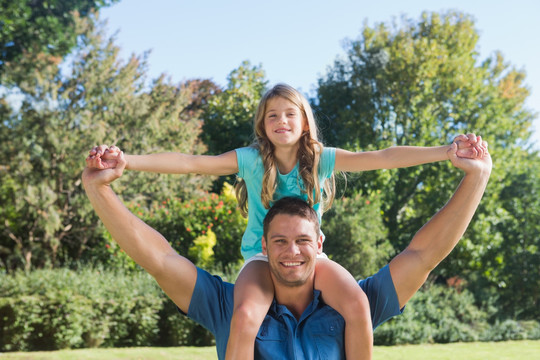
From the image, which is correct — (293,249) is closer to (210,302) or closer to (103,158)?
(210,302)

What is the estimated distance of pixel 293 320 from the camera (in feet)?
8.51

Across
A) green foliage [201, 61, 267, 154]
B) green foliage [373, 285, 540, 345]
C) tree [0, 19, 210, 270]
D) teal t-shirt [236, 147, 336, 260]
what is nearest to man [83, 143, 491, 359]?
teal t-shirt [236, 147, 336, 260]

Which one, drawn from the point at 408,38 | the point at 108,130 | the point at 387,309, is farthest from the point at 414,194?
the point at 387,309

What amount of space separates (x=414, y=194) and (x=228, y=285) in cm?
1425

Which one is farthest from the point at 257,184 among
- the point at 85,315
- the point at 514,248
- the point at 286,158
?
the point at 514,248

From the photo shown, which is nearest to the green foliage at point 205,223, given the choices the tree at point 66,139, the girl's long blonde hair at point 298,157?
the tree at point 66,139

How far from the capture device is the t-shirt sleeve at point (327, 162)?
3225 millimetres

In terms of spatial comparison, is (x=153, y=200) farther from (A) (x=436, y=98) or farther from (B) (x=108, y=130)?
(A) (x=436, y=98)

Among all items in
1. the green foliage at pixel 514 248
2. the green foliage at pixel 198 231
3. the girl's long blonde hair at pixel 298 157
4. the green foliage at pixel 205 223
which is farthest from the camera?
the green foliage at pixel 514 248

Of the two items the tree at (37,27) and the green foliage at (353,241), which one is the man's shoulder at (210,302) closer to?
the green foliage at (353,241)

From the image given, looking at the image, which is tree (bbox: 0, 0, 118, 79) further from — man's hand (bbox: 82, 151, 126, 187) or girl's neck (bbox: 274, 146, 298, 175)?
man's hand (bbox: 82, 151, 126, 187)

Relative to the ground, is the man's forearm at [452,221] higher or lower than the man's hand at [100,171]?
lower

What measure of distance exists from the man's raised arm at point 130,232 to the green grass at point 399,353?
592cm

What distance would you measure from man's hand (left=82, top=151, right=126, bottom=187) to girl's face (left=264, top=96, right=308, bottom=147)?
99 cm
